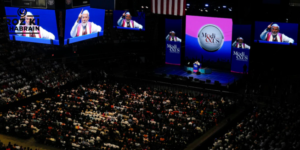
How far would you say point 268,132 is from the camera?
2236cm

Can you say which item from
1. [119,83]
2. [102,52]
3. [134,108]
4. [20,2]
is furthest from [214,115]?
[102,52]

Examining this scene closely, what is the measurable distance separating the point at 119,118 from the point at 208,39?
49.7ft

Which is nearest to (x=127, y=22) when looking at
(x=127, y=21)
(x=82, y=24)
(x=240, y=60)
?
(x=127, y=21)

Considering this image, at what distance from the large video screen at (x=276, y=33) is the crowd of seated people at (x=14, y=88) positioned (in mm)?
19371

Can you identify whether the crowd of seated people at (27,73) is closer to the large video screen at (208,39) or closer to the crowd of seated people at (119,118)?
the crowd of seated people at (119,118)

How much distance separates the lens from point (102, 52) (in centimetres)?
4319

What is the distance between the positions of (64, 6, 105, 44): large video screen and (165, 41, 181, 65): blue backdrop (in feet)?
28.6

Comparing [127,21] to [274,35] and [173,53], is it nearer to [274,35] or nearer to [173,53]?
[173,53]

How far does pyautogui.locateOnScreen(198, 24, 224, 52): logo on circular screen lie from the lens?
36969 mm

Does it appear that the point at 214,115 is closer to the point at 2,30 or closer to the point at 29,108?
the point at 29,108

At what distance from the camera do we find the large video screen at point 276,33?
33375 mm

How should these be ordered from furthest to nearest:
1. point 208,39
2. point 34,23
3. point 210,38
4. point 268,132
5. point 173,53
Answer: point 173,53
point 208,39
point 210,38
point 34,23
point 268,132

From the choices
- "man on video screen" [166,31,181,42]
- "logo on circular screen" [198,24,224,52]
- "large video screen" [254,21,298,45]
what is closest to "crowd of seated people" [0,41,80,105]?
"man on video screen" [166,31,181,42]

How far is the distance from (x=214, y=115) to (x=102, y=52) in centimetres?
1938
